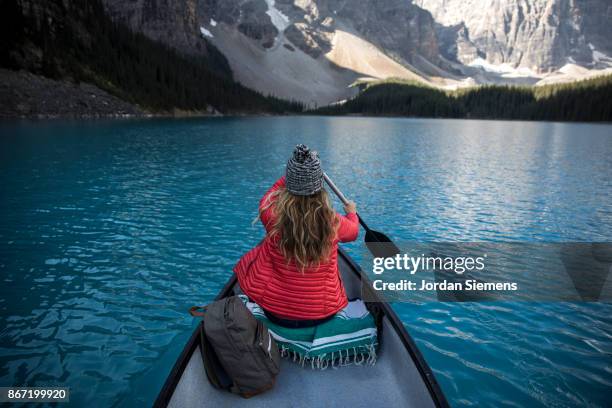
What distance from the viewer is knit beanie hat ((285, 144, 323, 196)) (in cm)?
359

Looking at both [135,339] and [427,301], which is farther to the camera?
[427,301]

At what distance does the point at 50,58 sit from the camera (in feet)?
205

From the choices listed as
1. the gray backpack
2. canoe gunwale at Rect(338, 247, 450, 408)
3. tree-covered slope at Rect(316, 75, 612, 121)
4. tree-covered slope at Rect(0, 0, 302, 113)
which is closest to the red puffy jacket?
the gray backpack

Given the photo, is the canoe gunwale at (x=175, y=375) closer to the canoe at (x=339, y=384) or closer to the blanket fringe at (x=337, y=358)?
the canoe at (x=339, y=384)

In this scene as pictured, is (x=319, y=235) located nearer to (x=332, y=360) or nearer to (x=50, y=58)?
(x=332, y=360)

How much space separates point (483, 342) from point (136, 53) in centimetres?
10996

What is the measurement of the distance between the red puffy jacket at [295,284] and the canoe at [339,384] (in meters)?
0.72

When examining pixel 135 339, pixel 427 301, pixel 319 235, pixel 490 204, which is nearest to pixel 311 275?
pixel 319 235

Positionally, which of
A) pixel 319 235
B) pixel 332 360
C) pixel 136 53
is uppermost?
pixel 136 53

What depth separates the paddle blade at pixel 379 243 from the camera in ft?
25.2

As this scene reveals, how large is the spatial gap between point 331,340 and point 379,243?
404 centimetres

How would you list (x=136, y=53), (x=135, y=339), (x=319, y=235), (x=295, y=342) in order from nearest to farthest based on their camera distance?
(x=319, y=235) < (x=295, y=342) < (x=135, y=339) < (x=136, y=53)

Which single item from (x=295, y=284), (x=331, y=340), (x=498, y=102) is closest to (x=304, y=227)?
(x=295, y=284)

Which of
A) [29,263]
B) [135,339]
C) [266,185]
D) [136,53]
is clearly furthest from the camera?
[136,53]
